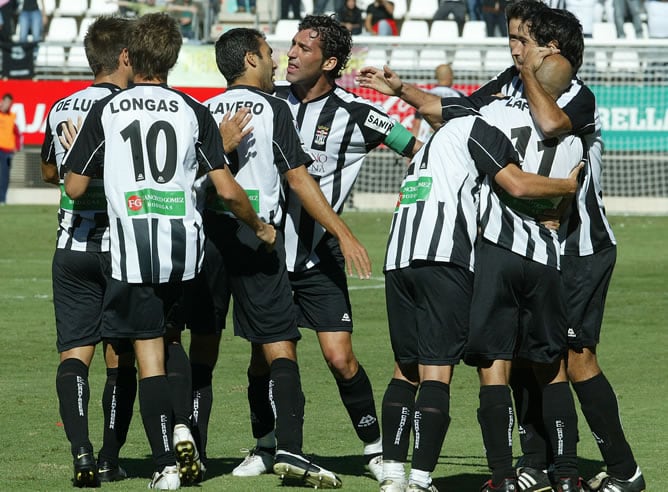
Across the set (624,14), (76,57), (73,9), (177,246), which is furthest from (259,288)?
(73,9)

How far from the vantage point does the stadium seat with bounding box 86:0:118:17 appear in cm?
2677

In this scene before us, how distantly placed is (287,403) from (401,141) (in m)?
1.48

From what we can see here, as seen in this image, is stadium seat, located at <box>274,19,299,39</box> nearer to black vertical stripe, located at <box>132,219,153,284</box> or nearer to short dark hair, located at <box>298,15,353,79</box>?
short dark hair, located at <box>298,15,353,79</box>

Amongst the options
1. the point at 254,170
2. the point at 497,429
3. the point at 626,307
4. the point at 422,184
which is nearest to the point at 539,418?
the point at 497,429

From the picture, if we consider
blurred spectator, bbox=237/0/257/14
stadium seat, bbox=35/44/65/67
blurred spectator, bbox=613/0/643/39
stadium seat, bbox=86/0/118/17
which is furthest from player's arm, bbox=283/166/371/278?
stadium seat, bbox=86/0/118/17

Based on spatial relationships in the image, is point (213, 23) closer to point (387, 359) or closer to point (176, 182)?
point (387, 359)

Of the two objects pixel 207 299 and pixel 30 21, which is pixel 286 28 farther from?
pixel 207 299

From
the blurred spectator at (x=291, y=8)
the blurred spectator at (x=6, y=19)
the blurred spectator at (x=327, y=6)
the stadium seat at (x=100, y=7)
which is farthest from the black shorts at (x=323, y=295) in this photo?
the stadium seat at (x=100, y=7)

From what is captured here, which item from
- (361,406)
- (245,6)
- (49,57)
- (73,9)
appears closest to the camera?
(361,406)

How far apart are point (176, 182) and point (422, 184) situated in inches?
41.0

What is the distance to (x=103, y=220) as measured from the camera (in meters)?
5.75

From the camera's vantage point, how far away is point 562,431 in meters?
5.35

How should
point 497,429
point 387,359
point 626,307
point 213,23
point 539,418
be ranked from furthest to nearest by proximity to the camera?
1. point 213,23
2. point 626,307
3. point 387,359
4. point 539,418
5. point 497,429

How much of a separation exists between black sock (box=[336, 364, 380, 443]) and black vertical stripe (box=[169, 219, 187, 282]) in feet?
4.03
